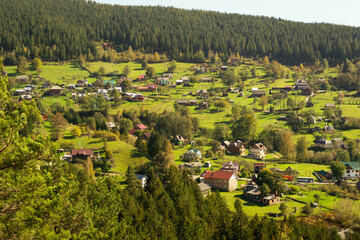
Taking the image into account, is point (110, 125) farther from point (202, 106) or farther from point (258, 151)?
point (258, 151)

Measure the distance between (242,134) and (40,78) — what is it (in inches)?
3485

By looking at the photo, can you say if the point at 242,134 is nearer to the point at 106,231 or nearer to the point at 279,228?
the point at 279,228

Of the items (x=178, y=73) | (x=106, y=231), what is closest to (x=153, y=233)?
(x=106, y=231)

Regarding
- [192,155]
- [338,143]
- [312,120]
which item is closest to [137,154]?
[192,155]

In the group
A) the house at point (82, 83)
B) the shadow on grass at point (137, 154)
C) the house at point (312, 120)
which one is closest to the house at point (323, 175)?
the house at point (312, 120)

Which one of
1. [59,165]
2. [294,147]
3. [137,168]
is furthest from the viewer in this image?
[294,147]

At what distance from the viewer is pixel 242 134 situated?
103 m

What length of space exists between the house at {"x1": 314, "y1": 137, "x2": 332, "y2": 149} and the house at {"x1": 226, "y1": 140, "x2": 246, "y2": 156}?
64.9 ft

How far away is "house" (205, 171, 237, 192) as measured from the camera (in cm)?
6925

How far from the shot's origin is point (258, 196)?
64.0 meters

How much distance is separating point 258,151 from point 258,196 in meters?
29.6

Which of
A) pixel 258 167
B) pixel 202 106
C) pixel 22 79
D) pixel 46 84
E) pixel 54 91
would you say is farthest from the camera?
pixel 22 79

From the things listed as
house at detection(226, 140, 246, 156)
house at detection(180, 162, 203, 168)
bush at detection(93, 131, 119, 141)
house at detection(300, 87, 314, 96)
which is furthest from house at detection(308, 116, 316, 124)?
bush at detection(93, 131, 119, 141)

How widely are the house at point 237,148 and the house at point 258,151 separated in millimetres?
2923
